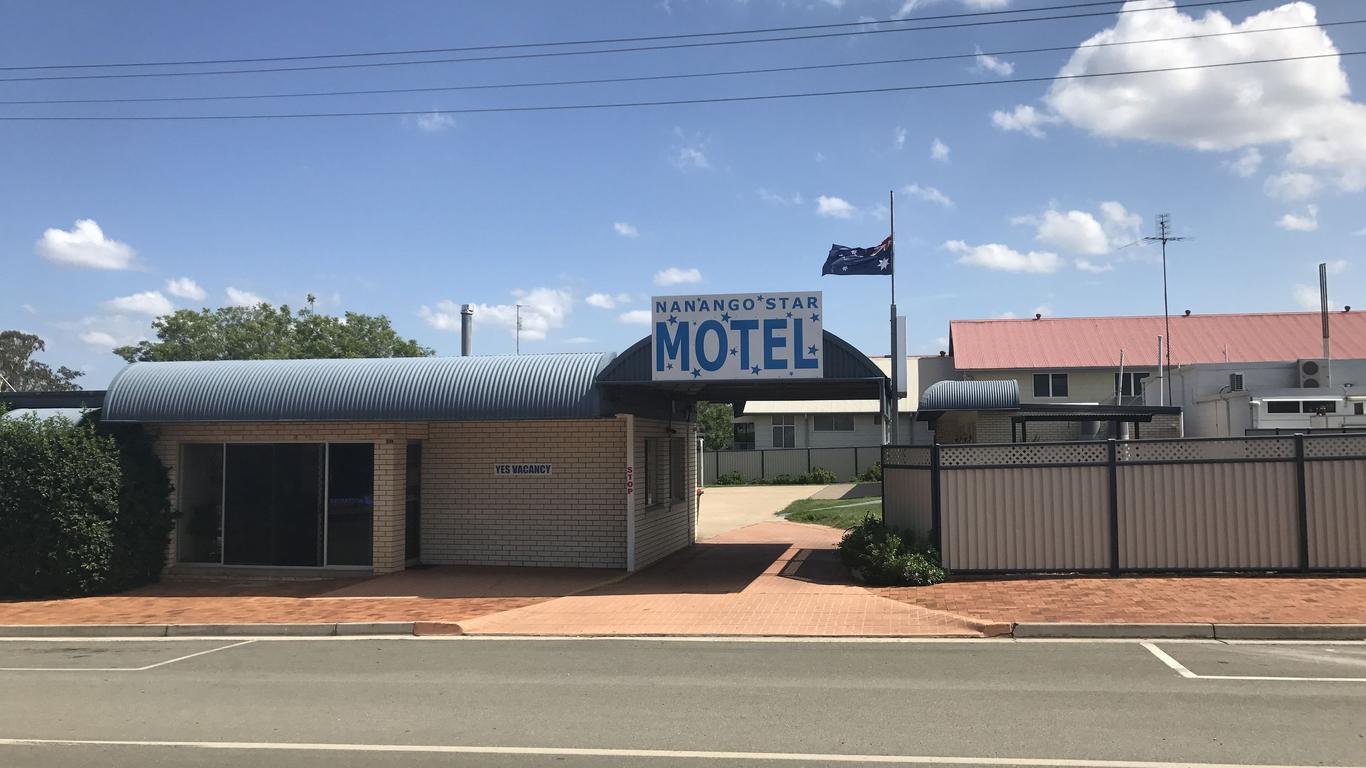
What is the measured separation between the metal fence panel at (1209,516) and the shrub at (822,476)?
29.6 m

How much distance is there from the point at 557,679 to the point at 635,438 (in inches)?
300

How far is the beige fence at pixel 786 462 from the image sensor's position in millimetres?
44531

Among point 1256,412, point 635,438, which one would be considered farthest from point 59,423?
point 1256,412

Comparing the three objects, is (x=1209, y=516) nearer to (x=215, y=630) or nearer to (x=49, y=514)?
(x=215, y=630)

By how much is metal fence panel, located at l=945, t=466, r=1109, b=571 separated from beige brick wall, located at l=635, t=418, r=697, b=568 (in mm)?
5353

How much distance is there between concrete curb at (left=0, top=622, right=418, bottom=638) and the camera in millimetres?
12094

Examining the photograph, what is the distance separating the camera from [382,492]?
16172 mm

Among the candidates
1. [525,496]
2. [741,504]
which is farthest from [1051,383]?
[525,496]

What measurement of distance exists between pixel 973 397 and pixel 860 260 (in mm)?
13471

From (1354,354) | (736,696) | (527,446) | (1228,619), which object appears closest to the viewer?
(736,696)

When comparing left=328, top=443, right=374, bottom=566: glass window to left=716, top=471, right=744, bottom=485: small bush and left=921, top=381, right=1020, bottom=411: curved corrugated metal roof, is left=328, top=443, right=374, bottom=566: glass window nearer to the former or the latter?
left=921, top=381, right=1020, bottom=411: curved corrugated metal roof

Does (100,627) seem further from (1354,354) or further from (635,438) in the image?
(1354,354)

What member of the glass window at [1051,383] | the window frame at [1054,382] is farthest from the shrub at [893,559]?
the glass window at [1051,383]

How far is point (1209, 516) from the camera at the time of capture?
1355 centimetres
